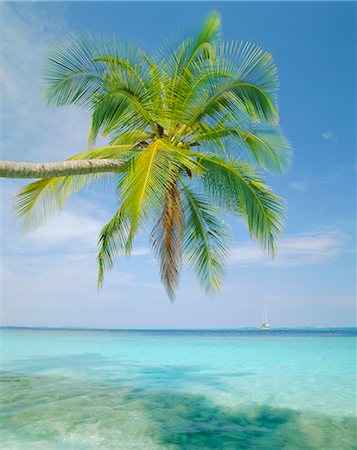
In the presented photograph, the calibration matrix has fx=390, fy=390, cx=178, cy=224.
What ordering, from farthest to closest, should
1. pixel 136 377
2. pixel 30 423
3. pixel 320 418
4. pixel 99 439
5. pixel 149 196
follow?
pixel 136 377 < pixel 320 418 < pixel 30 423 < pixel 99 439 < pixel 149 196

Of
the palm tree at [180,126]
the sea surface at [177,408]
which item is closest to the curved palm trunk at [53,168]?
the palm tree at [180,126]

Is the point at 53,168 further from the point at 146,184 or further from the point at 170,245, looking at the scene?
the point at 170,245

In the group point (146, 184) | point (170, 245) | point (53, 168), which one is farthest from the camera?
point (170, 245)

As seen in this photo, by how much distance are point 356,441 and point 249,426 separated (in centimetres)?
154

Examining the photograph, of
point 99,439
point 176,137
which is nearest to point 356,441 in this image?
point 99,439

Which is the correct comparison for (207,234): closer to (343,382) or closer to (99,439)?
(99,439)

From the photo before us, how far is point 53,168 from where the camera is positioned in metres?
4.33

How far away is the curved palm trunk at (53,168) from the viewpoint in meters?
3.92

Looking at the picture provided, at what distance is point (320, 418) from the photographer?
6750 millimetres

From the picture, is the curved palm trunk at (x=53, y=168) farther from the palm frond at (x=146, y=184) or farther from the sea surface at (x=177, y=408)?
the sea surface at (x=177, y=408)

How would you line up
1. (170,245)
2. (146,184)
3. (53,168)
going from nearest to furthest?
(146,184) → (53,168) → (170,245)

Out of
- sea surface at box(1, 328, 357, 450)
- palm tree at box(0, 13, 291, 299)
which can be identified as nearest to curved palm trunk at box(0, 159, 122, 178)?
palm tree at box(0, 13, 291, 299)

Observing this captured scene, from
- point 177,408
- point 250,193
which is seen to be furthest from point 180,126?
point 177,408

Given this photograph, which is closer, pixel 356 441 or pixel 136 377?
pixel 356 441
